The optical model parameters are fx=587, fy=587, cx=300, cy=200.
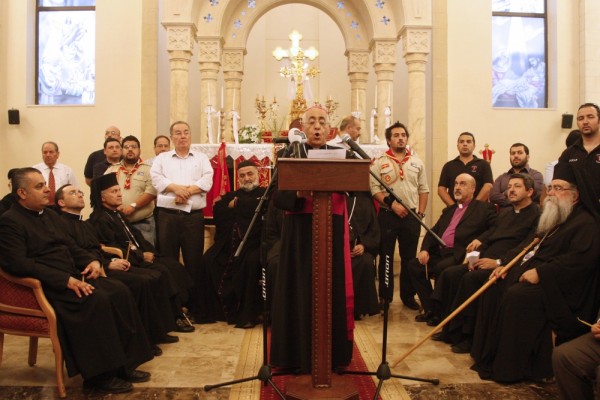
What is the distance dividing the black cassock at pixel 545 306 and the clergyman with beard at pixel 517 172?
2378mm

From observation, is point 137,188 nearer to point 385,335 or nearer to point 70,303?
point 70,303

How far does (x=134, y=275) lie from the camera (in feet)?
16.2

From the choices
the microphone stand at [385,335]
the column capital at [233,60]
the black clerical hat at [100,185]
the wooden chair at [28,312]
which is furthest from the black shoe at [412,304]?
the column capital at [233,60]

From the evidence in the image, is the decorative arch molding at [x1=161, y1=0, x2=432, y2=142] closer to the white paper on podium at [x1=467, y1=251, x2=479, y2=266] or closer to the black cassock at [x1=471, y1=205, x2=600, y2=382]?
the white paper on podium at [x1=467, y1=251, x2=479, y2=266]

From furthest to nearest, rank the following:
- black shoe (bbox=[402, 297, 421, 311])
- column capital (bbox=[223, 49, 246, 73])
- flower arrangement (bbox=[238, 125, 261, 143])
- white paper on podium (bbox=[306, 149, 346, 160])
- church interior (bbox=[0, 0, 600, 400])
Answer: column capital (bbox=[223, 49, 246, 73]), church interior (bbox=[0, 0, 600, 400]), flower arrangement (bbox=[238, 125, 261, 143]), black shoe (bbox=[402, 297, 421, 311]), white paper on podium (bbox=[306, 149, 346, 160])

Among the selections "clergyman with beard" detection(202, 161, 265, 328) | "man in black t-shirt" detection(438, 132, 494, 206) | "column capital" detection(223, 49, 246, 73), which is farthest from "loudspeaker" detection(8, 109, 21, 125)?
"man in black t-shirt" detection(438, 132, 494, 206)

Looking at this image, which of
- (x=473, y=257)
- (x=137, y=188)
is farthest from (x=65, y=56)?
(x=473, y=257)

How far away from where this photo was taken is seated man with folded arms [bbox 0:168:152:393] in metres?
3.86

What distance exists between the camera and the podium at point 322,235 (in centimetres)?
330

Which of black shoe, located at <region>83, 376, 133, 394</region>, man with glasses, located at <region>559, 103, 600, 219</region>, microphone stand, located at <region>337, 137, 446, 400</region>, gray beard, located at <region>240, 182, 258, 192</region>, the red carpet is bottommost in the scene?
the red carpet

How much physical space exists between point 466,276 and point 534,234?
66cm

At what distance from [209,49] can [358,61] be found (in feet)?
Answer: 10.1

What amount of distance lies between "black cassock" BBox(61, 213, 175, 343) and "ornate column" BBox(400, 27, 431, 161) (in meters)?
5.41

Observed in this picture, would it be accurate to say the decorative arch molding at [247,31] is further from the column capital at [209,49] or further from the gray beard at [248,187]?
the gray beard at [248,187]
